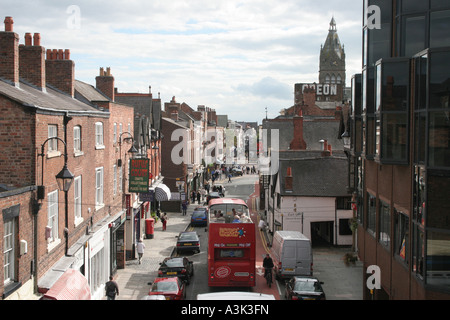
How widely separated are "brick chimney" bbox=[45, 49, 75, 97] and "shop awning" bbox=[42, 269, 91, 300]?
430 inches

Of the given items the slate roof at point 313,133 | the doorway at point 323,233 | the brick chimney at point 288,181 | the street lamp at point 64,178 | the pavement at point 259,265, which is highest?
the slate roof at point 313,133

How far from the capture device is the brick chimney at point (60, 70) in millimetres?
22203

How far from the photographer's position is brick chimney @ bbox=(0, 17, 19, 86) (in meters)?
16.4

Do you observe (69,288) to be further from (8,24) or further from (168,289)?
(8,24)

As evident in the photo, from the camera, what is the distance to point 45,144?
1514 cm

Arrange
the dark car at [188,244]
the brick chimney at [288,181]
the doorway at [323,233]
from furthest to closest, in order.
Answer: the doorway at [323,233] < the brick chimney at [288,181] < the dark car at [188,244]

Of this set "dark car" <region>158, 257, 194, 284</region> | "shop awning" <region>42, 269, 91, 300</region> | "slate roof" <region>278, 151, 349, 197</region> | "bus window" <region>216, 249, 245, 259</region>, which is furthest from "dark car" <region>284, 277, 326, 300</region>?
"slate roof" <region>278, 151, 349, 197</region>

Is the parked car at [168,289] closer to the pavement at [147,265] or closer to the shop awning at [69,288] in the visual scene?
the pavement at [147,265]

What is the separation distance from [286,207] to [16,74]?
23.4 metres

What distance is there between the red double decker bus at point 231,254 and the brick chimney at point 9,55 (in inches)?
433

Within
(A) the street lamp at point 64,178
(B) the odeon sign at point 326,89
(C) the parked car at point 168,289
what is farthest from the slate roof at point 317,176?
(B) the odeon sign at point 326,89

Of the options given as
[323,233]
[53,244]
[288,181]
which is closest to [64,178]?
[53,244]
